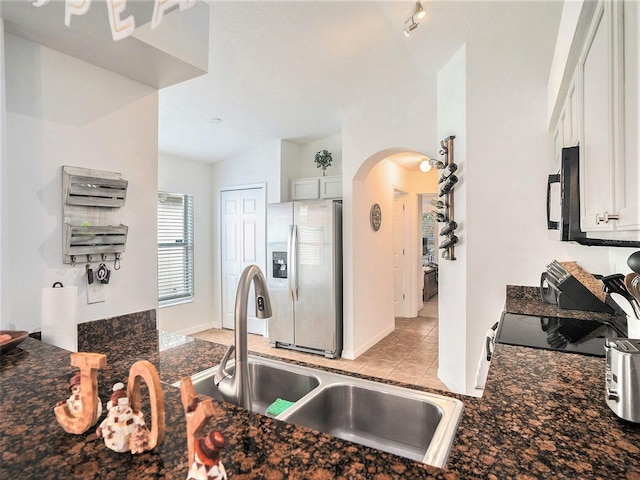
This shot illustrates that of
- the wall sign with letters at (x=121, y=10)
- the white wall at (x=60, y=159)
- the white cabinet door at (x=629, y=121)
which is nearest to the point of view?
the white cabinet door at (x=629, y=121)

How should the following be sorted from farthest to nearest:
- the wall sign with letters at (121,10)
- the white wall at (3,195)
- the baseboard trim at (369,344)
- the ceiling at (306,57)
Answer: the baseboard trim at (369,344), the ceiling at (306,57), the white wall at (3,195), the wall sign with letters at (121,10)

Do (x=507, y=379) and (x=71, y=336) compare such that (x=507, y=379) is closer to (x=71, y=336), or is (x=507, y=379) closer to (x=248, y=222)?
(x=71, y=336)

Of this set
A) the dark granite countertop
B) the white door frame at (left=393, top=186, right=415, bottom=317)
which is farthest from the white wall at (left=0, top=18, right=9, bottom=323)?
the white door frame at (left=393, top=186, right=415, bottom=317)

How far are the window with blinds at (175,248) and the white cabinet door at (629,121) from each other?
461 cm

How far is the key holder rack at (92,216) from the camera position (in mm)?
1525

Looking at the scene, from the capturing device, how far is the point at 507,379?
1.14 meters

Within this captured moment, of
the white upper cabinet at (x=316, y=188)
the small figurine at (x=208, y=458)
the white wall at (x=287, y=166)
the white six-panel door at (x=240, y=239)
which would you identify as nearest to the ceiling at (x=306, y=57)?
the white wall at (x=287, y=166)

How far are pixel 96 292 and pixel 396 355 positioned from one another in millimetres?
3287

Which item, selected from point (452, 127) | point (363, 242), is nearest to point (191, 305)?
point (363, 242)

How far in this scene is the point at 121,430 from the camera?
2.06 feet

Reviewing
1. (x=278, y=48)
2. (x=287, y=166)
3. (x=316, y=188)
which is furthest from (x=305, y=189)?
(x=278, y=48)

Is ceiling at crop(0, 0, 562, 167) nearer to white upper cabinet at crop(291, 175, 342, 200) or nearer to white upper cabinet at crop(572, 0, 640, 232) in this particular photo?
white upper cabinet at crop(291, 175, 342, 200)

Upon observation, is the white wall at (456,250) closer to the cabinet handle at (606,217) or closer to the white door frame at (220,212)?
the cabinet handle at (606,217)

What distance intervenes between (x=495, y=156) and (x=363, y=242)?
186 cm
